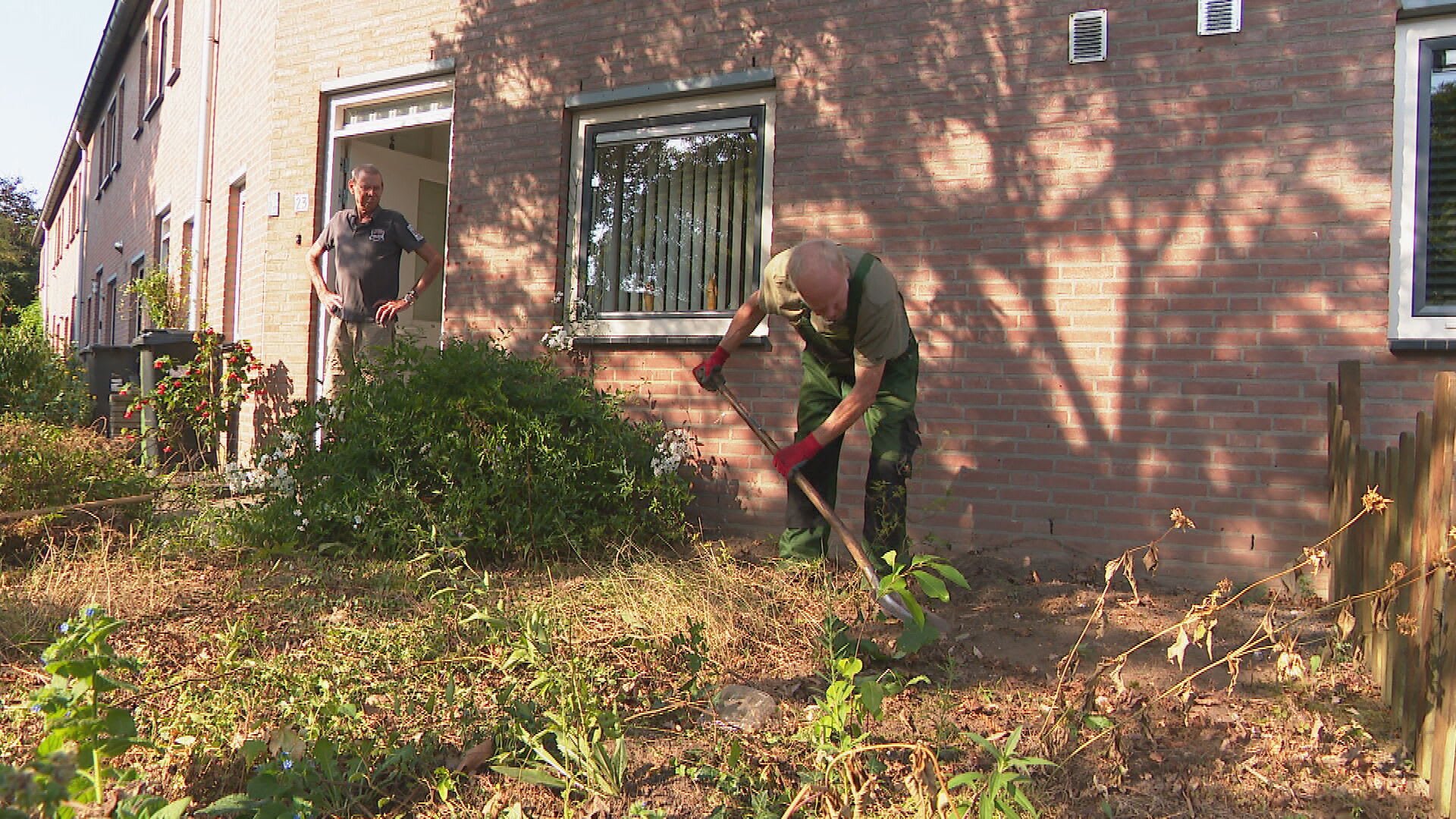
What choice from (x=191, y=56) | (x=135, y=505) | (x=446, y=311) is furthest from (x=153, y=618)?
(x=191, y=56)

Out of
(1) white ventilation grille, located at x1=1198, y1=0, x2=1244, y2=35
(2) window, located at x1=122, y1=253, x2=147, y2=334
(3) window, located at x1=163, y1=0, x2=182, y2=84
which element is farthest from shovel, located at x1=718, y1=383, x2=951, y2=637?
(2) window, located at x1=122, y1=253, x2=147, y2=334

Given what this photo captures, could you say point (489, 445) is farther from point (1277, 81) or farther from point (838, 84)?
point (1277, 81)

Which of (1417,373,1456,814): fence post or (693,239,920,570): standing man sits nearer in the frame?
(1417,373,1456,814): fence post

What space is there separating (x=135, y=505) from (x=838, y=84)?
4.23m

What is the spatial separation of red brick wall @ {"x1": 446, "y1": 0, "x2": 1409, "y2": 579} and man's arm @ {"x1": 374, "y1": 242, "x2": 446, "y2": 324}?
1.80 m

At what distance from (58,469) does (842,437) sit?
361cm

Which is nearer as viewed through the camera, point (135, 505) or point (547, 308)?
point (135, 505)

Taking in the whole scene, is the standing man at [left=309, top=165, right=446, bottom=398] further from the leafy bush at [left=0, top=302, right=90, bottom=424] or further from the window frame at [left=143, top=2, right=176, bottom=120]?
the window frame at [left=143, top=2, right=176, bottom=120]

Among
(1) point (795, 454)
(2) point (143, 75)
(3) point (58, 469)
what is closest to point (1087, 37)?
(1) point (795, 454)

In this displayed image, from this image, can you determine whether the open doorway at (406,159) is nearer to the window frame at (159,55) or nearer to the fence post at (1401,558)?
the fence post at (1401,558)

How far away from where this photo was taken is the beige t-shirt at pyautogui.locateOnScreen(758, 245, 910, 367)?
163 inches

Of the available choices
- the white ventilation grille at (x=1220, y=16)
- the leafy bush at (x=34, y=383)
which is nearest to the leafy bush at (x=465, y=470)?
the leafy bush at (x=34, y=383)

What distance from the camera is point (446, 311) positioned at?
7254mm

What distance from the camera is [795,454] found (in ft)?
13.8
